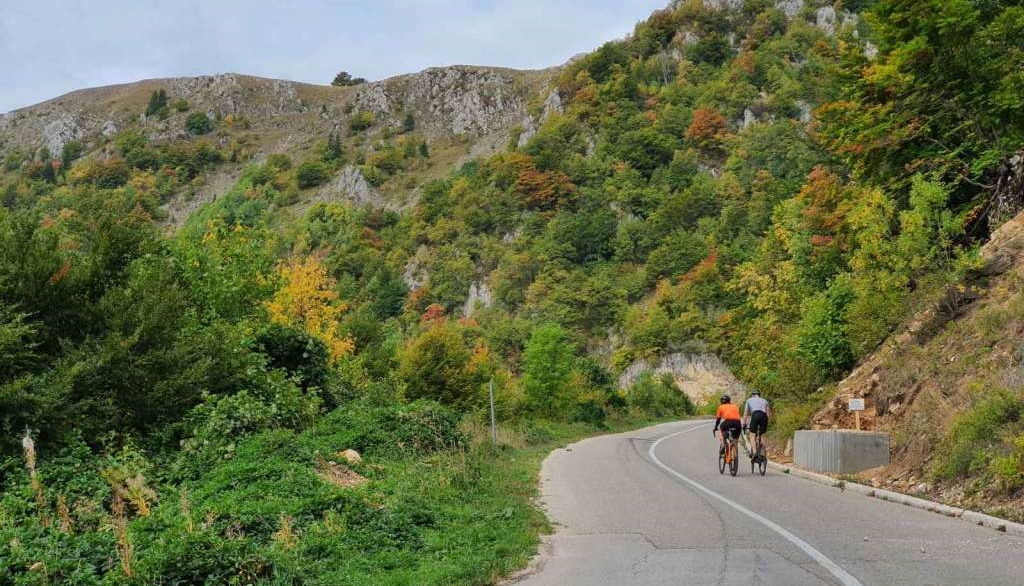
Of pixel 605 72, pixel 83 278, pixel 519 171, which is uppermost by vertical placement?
pixel 605 72

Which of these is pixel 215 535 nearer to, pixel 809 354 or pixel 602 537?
pixel 602 537

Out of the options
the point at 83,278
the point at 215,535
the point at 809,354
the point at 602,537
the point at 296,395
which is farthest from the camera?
the point at 809,354

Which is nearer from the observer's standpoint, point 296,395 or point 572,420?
point 296,395

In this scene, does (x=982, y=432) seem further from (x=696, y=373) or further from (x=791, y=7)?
(x=791, y=7)

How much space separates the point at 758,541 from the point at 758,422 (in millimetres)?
8311

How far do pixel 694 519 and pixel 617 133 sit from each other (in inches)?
4205

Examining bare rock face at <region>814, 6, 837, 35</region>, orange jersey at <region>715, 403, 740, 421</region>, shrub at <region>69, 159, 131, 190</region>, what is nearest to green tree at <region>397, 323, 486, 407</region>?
orange jersey at <region>715, 403, 740, 421</region>

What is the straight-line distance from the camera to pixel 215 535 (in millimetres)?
7406

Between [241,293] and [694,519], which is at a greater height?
[241,293]

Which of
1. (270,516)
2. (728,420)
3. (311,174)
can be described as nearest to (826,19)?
(311,174)

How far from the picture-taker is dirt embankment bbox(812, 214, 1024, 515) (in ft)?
40.5

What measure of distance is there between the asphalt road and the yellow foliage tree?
22.2 meters

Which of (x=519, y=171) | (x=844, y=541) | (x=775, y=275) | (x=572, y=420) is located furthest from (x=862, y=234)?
(x=519, y=171)

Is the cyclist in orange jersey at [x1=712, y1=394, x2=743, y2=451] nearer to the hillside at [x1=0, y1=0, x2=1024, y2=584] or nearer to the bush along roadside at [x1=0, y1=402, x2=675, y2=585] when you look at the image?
the hillside at [x1=0, y1=0, x2=1024, y2=584]
